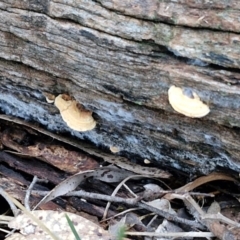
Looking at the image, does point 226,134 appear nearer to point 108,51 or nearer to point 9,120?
point 108,51

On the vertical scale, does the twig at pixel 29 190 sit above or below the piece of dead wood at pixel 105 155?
below

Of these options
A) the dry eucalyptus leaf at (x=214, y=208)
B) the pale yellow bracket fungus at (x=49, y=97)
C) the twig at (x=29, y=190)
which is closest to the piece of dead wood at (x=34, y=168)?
the twig at (x=29, y=190)

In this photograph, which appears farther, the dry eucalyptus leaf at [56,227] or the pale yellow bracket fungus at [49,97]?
the pale yellow bracket fungus at [49,97]

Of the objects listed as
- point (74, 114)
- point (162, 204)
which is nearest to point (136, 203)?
point (162, 204)

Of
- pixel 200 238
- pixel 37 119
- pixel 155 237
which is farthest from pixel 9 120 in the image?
pixel 200 238

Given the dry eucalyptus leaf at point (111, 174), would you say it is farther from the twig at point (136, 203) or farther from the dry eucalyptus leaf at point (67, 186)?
the twig at point (136, 203)
